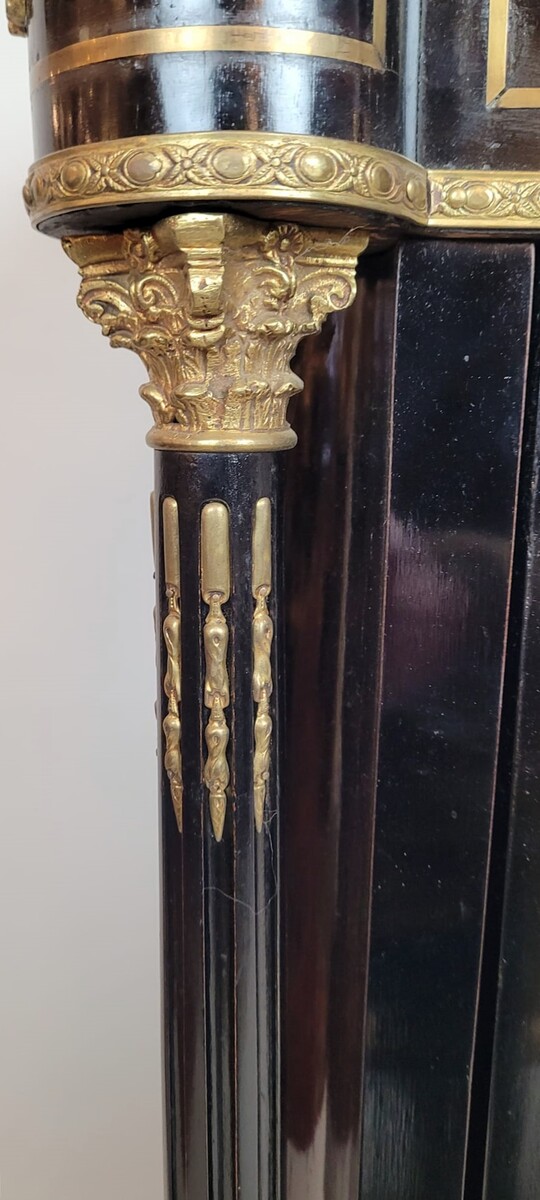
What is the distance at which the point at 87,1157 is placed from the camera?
1.11 m

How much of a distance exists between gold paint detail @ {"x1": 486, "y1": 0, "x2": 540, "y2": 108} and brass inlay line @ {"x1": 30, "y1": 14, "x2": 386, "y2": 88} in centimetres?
8

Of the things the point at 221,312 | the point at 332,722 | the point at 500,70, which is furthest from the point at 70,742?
the point at 500,70

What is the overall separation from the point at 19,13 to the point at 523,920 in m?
0.60

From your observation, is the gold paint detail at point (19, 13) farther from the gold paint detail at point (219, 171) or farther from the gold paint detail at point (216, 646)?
the gold paint detail at point (216, 646)

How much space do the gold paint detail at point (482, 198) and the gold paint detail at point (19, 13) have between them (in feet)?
0.73

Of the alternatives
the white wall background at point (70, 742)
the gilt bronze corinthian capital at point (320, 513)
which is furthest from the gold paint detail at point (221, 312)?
the white wall background at point (70, 742)

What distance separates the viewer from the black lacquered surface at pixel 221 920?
46 cm

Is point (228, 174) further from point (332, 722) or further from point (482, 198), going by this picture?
point (332, 722)

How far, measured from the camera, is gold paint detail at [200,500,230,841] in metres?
0.46

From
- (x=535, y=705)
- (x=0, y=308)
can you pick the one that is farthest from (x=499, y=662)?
(x=0, y=308)

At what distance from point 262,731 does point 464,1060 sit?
0.28m

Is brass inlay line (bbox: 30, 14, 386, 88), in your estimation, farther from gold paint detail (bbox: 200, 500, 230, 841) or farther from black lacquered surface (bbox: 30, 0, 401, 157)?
gold paint detail (bbox: 200, 500, 230, 841)

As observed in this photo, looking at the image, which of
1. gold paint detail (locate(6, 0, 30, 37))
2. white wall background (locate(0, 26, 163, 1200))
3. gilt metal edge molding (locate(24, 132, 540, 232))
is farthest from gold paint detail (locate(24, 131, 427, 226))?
white wall background (locate(0, 26, 163, 1200))

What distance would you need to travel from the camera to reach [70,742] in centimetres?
100
